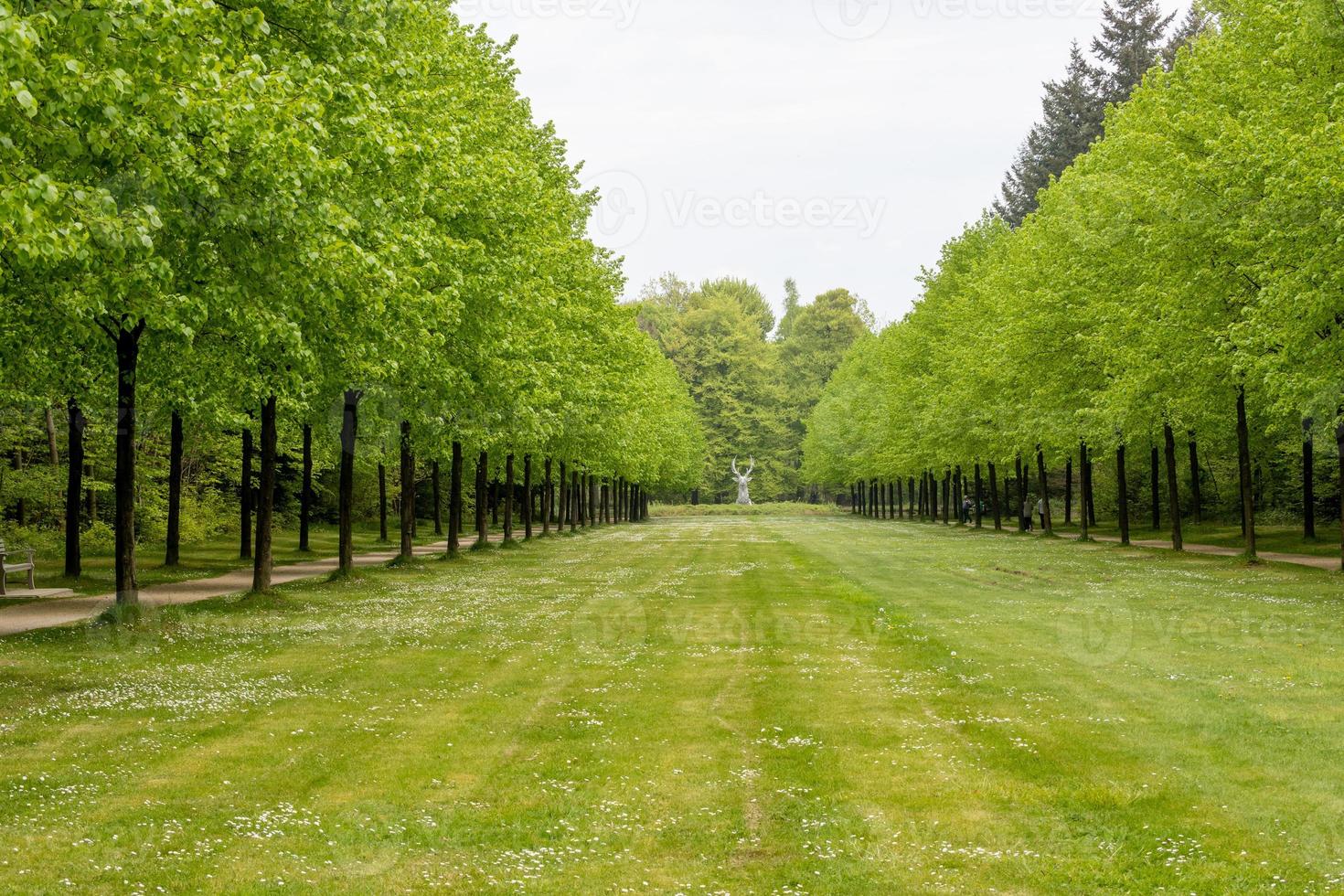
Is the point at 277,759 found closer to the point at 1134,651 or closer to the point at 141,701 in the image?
the point at 141,701

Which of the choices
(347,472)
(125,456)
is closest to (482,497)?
(347,472)

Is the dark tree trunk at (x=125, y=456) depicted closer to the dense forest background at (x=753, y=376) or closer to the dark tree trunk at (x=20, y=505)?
the dark tree trunk at (x=20, y=505)

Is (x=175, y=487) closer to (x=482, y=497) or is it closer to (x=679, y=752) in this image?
(x=482, y=497)

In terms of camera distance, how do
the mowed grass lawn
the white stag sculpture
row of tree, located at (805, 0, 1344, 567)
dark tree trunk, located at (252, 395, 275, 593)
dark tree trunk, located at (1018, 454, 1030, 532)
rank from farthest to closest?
the white stag sculpture
dark tree trunk, located at (1018, 454, 1030, 532)
row of tree, located at (805, 0, 1344, 567)
dark tree trunk, located at (252, 395, 275, 593)
the mowed grass lawn

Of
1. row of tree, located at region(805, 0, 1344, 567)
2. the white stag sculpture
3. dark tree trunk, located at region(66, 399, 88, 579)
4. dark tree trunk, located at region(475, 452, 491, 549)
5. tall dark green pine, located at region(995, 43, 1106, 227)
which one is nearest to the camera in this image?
row of tree, located at region(805, 0, 1344, 567)

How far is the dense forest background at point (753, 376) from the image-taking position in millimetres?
144250

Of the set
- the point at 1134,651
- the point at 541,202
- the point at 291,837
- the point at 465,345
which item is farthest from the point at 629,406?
the point at 291,837

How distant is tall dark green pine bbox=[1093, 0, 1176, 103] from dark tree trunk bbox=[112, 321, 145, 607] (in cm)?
8724

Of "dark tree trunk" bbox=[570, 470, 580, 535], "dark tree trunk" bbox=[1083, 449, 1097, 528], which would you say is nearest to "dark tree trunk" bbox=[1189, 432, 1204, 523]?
"dark tree trunk" bbox=[1083, 449, 1097, 528]

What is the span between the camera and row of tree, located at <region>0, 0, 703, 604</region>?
11562 mm

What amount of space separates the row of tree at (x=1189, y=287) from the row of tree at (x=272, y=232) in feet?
56.4

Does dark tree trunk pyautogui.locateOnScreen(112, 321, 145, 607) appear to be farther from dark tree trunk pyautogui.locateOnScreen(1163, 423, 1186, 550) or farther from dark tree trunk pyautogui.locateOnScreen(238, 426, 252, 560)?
dark tree trunk pyautogui.locateOnScreen(1163, 423, 1186, 550)

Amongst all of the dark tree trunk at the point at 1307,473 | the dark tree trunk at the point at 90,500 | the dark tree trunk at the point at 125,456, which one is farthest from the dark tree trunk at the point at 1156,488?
the dark tree trunk at the point at 125,456

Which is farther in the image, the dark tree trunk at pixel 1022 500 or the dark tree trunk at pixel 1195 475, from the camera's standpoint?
the dark tree trunk at pixel 1022 500
